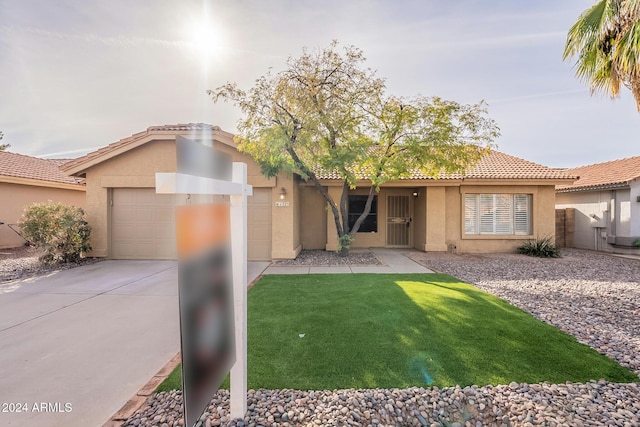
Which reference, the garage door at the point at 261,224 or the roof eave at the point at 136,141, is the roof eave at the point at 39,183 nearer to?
the roof eave at the point at 136,141

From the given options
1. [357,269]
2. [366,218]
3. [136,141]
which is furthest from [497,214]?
[136,141]

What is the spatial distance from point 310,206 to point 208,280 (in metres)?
11.7

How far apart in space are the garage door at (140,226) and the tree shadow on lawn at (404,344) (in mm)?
6239

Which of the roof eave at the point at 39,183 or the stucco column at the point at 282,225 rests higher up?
the roof eave at the point at 39,183

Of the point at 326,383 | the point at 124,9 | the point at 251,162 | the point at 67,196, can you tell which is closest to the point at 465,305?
the point at 326,383

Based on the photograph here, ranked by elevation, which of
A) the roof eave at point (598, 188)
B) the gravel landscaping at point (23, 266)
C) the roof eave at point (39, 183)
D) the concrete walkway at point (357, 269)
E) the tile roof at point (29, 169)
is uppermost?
the tile roof at point (29, 169)

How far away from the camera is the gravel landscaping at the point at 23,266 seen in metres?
8.27

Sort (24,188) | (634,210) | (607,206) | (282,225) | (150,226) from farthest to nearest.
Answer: (24,188)
(607,206)
(634,210)
(150,226)
(282,225)

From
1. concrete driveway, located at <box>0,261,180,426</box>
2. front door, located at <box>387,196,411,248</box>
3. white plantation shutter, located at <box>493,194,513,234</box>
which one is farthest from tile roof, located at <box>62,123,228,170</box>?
white plantation shutter, located at <box>493,194,513,234</box>

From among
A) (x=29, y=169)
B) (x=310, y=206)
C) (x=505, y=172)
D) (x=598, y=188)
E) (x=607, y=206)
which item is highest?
(x=29, y=169)

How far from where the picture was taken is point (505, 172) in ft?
42.3

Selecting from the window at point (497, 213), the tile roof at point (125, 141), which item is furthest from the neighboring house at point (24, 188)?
the window at point (497, 213)

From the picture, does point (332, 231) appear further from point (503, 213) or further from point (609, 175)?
point (609, 175)

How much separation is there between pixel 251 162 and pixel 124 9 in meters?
5.36
